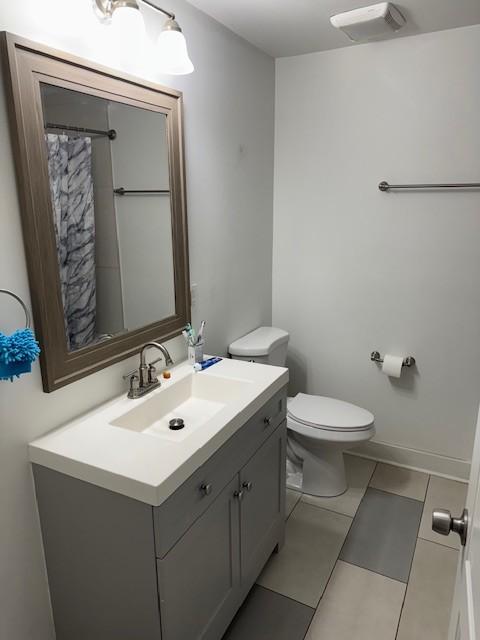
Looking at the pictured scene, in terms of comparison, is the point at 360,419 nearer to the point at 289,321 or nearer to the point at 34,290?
the point at 289,321

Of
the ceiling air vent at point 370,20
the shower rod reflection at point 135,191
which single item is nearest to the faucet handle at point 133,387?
the shower rod reflection at point 135,191

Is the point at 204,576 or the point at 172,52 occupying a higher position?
the point at 172,52

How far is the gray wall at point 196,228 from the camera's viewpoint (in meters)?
1.27

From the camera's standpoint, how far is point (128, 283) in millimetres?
1749

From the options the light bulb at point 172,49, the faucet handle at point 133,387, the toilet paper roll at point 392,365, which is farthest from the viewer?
the toilet paper roll at point 392,365

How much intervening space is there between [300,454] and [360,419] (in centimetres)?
40

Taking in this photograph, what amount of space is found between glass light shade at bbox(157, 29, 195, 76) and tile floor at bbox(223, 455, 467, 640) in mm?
2036

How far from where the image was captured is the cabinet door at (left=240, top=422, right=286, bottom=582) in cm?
169

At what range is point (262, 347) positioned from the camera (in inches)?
95.1

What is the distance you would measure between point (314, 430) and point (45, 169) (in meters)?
1.70

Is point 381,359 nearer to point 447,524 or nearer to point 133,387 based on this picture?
point 133,387

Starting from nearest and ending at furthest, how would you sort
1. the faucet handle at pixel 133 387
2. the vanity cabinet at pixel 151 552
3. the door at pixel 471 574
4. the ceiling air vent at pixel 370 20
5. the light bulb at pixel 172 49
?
the door at pixel 471 574, the vanity cabinet at pixel 151 552, the light bulb at pixel 172 49, the faucet handle at pixel 133 387, the ceiling air vent at pixel 370 20

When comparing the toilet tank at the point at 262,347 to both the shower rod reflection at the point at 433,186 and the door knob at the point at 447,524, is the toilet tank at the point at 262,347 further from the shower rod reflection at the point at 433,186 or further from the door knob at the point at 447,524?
the door knob at the point at 447,524

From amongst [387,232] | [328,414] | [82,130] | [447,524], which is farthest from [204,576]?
[387,232]
